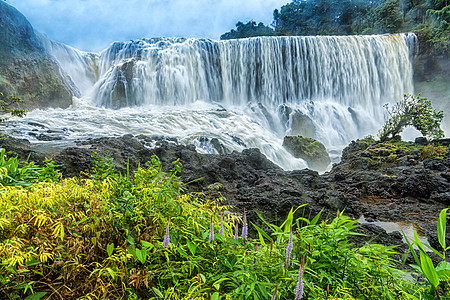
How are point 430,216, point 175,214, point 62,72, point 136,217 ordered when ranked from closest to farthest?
point 136,217, point 175,214, point 430,216, point 62,72

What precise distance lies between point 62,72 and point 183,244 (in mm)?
22811

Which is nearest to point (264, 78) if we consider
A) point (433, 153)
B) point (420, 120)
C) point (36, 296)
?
point (420, 120)

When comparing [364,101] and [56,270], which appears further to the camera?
[364,101]

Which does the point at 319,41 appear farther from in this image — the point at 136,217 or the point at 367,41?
the point at 136,217

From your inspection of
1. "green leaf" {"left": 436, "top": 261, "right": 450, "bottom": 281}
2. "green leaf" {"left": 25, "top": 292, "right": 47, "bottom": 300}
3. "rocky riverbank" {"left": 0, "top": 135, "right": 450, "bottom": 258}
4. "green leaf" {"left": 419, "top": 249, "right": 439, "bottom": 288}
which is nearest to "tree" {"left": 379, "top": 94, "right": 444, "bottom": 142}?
"rocky riverbank" {"left": 0, "top": 135, "right": 450, "bottom": 258}

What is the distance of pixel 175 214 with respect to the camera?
220cm

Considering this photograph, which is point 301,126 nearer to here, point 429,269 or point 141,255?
point 429,269

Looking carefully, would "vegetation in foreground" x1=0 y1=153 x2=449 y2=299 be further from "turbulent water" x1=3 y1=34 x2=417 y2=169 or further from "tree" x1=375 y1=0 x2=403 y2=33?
"tree" x1=375 y1=0 x2=403 y2=33

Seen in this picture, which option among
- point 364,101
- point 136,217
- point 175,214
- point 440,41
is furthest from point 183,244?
point 440,41

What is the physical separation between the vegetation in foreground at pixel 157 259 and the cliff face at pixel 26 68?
17872mm

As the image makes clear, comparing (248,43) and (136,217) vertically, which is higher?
(248,43)

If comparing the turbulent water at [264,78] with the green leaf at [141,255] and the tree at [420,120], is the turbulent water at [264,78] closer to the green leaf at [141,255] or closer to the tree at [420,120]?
the tree at [420,120]

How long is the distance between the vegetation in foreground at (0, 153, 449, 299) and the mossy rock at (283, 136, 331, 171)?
34.7ft

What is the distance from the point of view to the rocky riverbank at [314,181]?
509 cm
